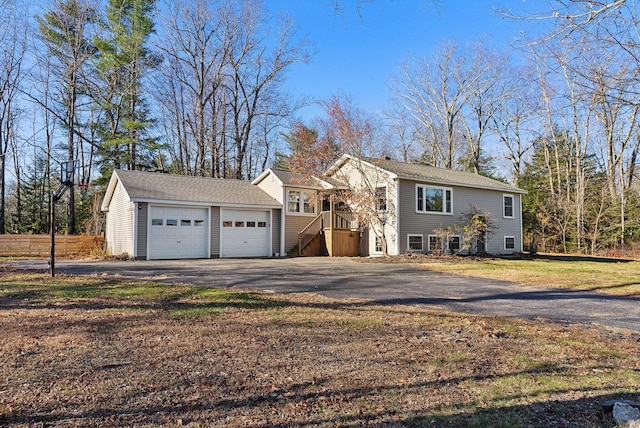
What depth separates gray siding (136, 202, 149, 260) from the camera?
16.7 metres

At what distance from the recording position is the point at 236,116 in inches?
1201

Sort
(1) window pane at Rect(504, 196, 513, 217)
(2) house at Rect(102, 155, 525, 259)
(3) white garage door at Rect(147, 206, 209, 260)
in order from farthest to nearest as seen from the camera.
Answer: (1) window pane at Rect(504, 196, 513, 217), (2) house at Rect(102, 155, 525, 259), (3) white garage door at Rect(147, 206, 209, 260)

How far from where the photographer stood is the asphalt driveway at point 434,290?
22.1ft

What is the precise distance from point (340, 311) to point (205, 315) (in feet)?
6.46

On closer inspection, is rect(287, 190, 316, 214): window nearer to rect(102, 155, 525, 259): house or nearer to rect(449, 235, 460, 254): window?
rect(102, 155, 525, 259): house

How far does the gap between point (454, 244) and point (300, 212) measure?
751cm

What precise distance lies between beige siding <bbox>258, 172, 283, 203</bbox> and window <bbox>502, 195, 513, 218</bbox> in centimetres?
1182

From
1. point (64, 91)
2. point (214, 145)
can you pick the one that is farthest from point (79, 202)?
point (214, 145)

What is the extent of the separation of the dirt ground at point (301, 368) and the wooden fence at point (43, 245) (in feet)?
53.4

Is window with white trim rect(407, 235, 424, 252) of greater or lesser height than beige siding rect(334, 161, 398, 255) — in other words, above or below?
below

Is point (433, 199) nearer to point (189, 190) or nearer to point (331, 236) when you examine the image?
point (331, 236)

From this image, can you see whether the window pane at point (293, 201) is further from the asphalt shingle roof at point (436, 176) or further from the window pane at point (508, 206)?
the window pane at point (508, 206)

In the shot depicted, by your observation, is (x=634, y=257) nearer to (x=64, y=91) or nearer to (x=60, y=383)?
(x=60, y=383)

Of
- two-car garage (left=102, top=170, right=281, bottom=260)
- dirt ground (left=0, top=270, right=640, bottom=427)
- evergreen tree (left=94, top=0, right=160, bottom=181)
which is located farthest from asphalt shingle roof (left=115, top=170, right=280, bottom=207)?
dirt ground (left=0, top=270, right=640, bottom=427)
